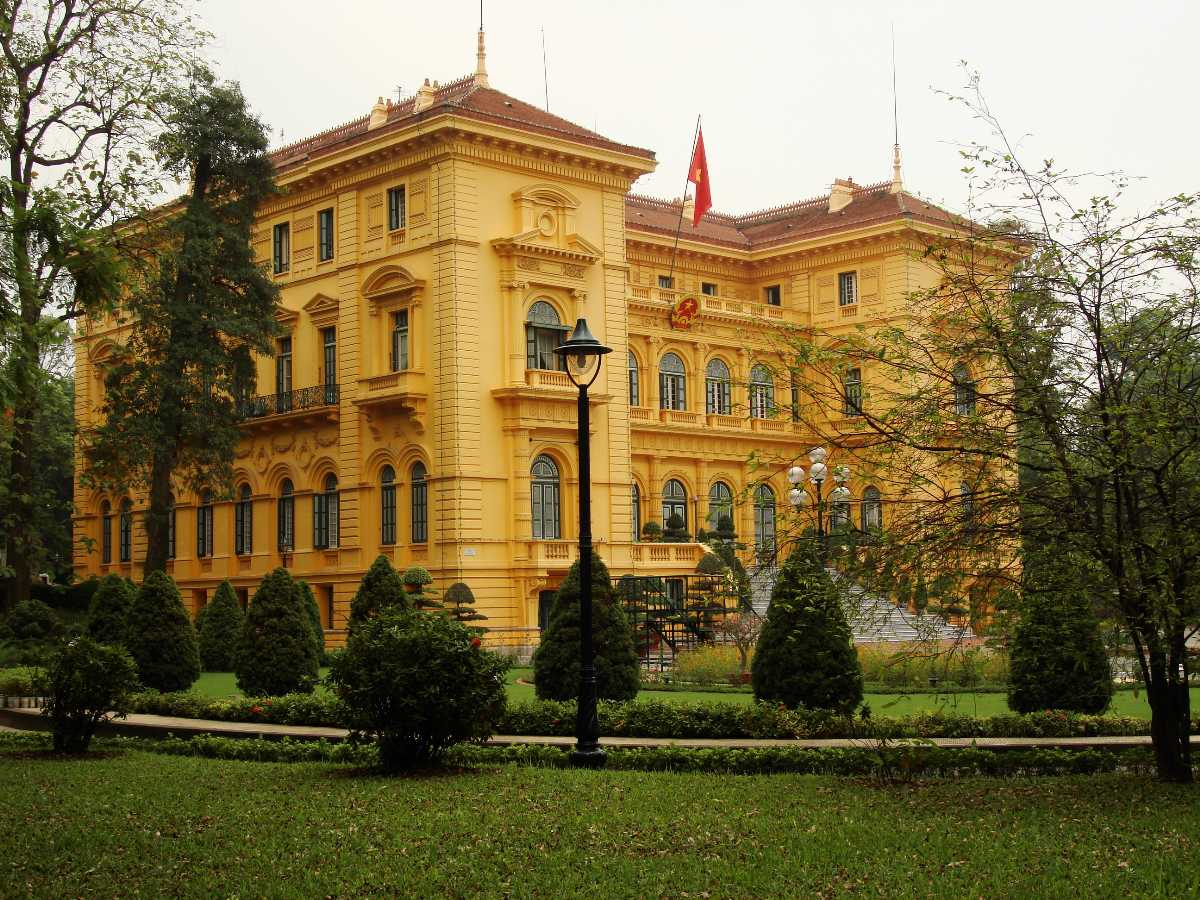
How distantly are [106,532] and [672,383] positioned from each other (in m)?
19.2

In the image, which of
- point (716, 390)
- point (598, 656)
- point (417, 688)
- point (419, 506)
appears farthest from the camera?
point (716, 390)

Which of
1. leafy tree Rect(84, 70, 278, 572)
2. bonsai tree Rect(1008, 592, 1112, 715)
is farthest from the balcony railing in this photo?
bonsai tree Rect(1008, 592, 1112, 715)

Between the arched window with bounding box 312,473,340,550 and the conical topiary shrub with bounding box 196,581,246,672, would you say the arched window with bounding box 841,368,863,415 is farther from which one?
the arched window with bounding box 312,473,340,550

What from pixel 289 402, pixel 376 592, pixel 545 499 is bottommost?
pixel 376 592

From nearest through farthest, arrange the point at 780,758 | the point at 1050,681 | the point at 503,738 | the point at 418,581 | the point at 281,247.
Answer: the point at 780,758
the point at 503,738
the point at 1050,681
the point at 418,581
the point at 281,247

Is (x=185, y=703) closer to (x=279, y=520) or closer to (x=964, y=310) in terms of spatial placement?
(x=964, y=310)

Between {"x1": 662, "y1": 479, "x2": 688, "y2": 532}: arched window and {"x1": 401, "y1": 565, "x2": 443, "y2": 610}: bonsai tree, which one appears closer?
{"x1": 401, "y1": 565, "x2": 443, "y2": 610}: bonsai tree

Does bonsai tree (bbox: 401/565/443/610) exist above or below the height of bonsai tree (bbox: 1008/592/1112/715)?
above

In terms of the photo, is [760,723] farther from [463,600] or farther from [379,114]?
[379,114]

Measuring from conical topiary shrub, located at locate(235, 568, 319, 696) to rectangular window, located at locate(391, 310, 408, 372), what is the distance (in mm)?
15960

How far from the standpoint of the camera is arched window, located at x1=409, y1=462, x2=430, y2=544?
128 feet

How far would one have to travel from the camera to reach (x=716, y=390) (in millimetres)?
51062

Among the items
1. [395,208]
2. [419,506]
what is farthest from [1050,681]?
[395,208]

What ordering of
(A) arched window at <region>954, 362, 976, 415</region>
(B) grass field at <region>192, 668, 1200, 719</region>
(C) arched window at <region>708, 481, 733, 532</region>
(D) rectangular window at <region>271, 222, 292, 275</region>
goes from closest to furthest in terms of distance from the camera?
(A) arched window at <region>954, 362, 976, 415</region>
(B) grass field at <region>192, 668, 1200, 719</region>
(D) rectangular window at <region>271, 222, 292, 275</region>
(C) arched window at <region>708, 481, 733, 532</region>
